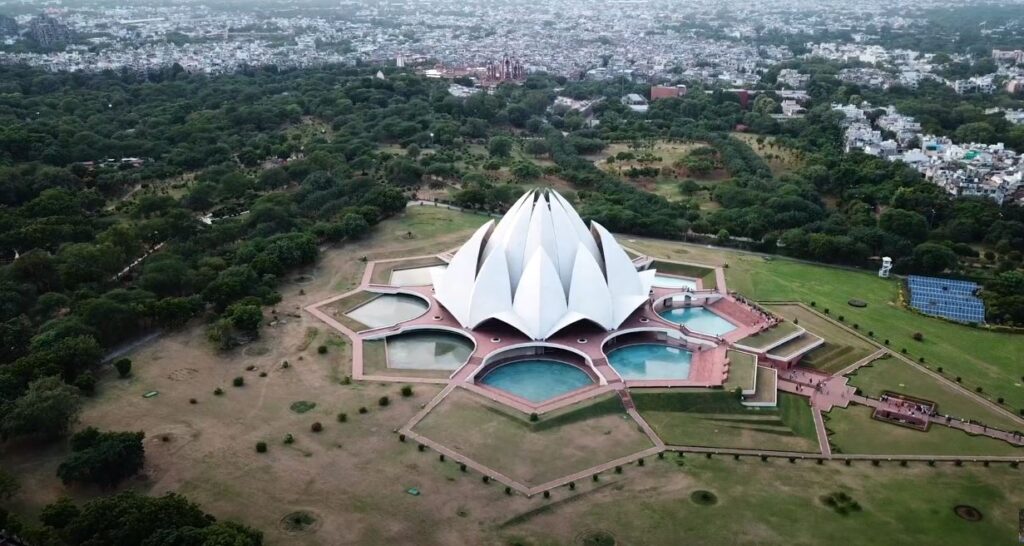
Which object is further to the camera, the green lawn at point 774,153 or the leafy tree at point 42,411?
the green lawn at point 774,153

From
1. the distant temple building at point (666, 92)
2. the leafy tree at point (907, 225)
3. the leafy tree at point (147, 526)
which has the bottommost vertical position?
the leafy tree at point (147, 526)

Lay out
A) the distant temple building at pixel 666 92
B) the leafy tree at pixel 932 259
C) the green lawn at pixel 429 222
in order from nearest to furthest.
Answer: the leafy tree at pixel 932 259 < the green lawn at pixel 429 222 < the distant temple building at pixel 666 92

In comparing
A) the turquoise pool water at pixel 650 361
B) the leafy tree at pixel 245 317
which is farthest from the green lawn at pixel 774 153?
the leafy tree at pixel 245 317

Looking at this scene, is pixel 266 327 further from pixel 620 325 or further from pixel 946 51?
pixel 946 51

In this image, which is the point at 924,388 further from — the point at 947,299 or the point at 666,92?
the point at 666,92

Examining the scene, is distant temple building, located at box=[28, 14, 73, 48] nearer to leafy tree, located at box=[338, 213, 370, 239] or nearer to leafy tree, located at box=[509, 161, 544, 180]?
leafy tree, located at box=[509, 161, 544, 180]

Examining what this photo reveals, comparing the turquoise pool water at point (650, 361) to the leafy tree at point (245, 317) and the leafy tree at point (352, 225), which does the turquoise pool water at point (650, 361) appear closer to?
the leafy tree at point (245, 317)
